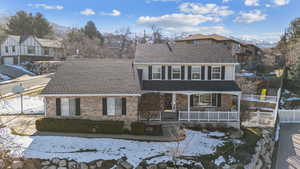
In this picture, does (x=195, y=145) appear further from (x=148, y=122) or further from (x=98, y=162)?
(x=98, y=162)

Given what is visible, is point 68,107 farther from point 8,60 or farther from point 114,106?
point 8,60

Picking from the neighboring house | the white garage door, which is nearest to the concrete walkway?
the neighboring house

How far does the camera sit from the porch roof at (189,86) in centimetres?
1608

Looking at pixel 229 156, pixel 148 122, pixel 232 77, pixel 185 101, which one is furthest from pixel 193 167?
pixel 232 77

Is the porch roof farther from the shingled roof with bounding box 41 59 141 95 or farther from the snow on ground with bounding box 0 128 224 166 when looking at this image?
the snow on ground with bounding box 0 128 224 166

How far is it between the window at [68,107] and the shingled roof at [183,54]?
629 cm

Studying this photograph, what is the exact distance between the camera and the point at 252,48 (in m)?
49.2

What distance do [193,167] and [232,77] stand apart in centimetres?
944

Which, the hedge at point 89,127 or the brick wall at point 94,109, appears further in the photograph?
the brick wall at point 94,109

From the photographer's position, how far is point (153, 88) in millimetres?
16328

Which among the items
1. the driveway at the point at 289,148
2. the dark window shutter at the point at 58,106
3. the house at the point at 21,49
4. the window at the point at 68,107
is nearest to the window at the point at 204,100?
the driveway at the point at 289,148

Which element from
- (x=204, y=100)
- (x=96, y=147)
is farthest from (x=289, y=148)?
(x=96, y=147)

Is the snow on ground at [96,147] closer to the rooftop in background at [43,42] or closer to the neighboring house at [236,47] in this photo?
the neighboring house at [236,47]

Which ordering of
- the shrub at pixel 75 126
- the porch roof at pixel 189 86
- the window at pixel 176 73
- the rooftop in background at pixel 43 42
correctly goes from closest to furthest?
the shrub at pixel 75 126, the porch roof at pixel 189 86, the window at pixel 176 73, the rooftop in background at pixel 43 42
